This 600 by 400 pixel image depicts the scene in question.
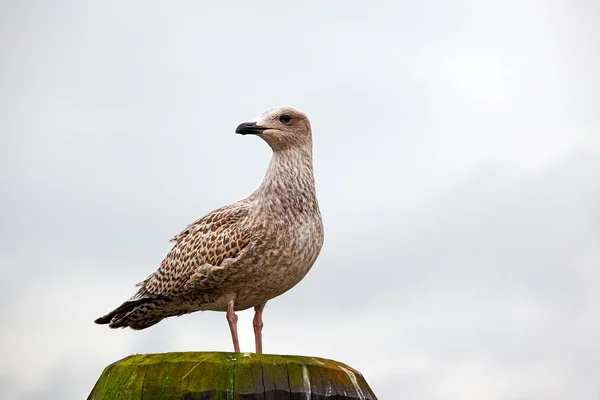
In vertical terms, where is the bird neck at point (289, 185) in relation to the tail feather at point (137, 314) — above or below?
above

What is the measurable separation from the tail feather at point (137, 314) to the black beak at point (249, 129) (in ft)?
7.56

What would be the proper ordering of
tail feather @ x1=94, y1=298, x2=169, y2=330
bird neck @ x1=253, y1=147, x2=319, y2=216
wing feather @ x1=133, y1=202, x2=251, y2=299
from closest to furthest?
wing feather @ x1=133, y1=202, x2=251, y2=299
bird neck @ x1=253, y1=147, x2=319, y2=216
tail feather @ x1=94, y1=298, x2=169, y2=330

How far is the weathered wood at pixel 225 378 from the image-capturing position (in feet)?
19.7

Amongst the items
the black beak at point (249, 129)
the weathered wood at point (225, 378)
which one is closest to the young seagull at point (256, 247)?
the black beak at point (249, 129)

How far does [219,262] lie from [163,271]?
→ 1.03 metres

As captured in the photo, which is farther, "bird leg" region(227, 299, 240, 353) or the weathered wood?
"bird leg" region(227, 299, 240, 353)

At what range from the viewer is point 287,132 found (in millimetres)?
9516

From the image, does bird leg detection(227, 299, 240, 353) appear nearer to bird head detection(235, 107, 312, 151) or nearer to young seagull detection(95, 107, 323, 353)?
young seagull detection(95, 107, 323, 353)

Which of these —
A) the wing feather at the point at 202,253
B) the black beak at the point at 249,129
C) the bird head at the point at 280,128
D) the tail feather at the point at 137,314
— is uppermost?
the bird head at the point at 280,128

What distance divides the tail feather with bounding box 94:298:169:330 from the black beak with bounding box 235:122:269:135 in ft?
7.56

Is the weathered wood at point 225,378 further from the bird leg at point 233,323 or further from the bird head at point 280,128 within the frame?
the bird head at point 280,128

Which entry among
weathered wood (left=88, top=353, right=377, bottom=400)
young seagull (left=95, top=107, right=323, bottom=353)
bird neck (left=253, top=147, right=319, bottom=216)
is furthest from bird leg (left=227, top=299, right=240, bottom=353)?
weathered wood (left=88, top=353, right=377, bottom=400)

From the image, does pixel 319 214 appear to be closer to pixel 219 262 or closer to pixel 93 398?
pixel 219 262

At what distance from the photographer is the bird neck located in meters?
9.34
